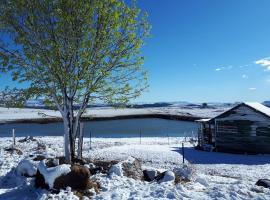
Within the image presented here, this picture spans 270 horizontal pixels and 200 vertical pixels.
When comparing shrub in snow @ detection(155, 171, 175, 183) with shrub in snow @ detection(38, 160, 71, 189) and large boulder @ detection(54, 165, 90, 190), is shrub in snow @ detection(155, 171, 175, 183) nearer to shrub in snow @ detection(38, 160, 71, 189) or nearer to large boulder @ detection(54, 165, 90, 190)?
large boulder @ detection(54, 165, 90, 190)

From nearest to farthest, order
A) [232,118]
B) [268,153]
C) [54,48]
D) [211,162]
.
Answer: [54,48], [211,162], [268,153], [232,118]

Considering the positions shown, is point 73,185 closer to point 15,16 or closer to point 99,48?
point 99,48

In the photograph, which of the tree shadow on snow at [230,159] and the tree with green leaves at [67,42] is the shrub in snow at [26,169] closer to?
the tree with green leaves at [67,42]

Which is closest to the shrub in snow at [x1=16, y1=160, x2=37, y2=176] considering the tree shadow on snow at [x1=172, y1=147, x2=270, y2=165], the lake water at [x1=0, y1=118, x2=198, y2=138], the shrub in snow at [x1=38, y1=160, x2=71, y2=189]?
the shrub in snow at [x1=38, y1=160, x2=71, y2=189]

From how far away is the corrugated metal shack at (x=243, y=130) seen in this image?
102ft

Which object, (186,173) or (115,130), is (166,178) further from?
(115,130)

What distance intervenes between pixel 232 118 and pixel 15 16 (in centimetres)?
2313

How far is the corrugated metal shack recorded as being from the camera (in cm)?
3117

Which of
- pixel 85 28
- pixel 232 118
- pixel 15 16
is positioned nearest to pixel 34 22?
pixel 15 16

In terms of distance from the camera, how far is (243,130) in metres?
32.3

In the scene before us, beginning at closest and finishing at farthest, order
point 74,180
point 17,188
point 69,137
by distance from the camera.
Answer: point 74,180
point 17,188
point 69,137

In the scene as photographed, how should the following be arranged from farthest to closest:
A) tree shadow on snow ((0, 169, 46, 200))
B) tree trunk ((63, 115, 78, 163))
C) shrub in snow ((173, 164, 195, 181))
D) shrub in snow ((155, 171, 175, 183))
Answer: tree trunk ((63, 115, 78, 163)), shrub in snow ((173, 164, 195, 181)), shrub in snow ((155, 171, 175, 183)), tree shadow on snow ((0, 169, 46, 200))

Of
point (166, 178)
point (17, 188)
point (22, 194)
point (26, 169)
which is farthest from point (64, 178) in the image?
point (166, 178)

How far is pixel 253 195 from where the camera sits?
10773mm
